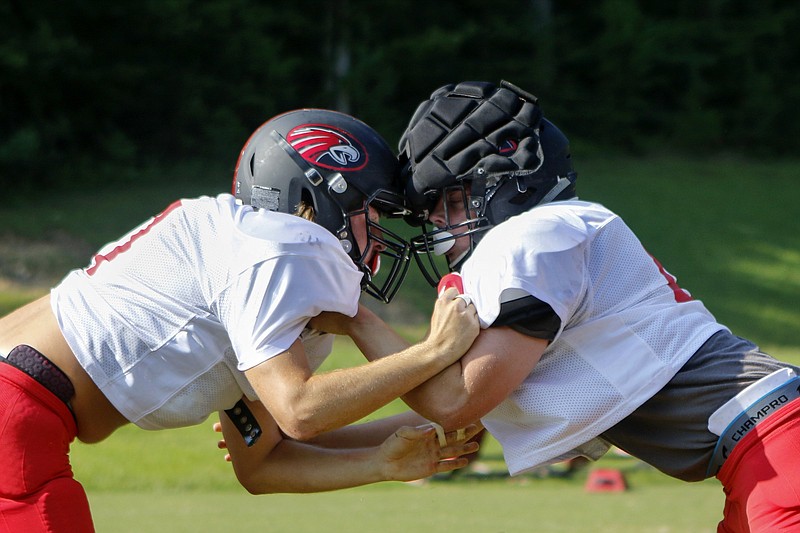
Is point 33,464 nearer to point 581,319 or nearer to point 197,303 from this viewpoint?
point 197,303

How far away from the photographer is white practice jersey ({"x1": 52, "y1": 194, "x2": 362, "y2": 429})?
3.04 metres

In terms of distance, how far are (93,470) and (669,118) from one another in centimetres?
2062

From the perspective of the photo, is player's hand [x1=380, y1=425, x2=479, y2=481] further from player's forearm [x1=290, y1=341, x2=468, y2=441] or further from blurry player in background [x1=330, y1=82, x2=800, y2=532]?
player's forearm [x1=290, y1=341, x2=468, y2=441]

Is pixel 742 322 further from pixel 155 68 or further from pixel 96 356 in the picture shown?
pixel 96 356

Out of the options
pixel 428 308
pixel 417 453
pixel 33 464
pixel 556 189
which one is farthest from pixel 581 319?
pixel 428 308

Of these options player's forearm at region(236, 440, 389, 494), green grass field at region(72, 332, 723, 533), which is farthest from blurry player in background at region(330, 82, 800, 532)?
green grass field at region(72, 332, 723, 533)

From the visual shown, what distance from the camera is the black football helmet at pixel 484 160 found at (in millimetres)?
3316

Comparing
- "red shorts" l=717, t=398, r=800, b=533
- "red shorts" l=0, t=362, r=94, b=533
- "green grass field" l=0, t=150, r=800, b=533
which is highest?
"red shorts" l=717, t=398, r=800, b=533

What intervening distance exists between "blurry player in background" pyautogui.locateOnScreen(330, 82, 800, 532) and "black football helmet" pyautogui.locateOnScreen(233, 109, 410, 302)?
45 centimetres

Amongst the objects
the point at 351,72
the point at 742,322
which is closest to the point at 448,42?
the point at 351,72

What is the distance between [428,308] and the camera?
1448 cm

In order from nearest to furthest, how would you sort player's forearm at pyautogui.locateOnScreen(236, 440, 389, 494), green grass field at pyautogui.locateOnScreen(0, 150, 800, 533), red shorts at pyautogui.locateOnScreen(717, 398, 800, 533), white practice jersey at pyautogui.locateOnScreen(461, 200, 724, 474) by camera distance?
red shorts at pyautogui.locateOnScreen(717, 398, 800, 533) < white practice jersey at pyautogui.locateOnScreen(461, 200, 724, 474) < player's forearm at pyautogui.locateOnScreen(236, 440, 389, 494) < green grass field at pyautogui.locateOnScreen(0, 150, 800, 533)

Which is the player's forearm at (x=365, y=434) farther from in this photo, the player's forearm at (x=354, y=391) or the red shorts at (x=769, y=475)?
the red shorts at (x=769, y=475)

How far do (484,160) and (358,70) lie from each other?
19269 millimetres
